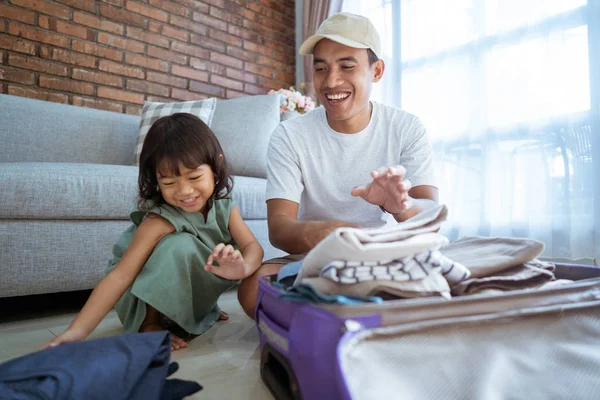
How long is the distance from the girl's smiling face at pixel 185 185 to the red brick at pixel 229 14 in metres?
2.64

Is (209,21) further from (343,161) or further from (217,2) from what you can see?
(343,161)

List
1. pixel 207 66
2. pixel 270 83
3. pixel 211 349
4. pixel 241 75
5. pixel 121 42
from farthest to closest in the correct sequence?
pixel 270 83 < pixel 241 75 < pixel 207 66 < pixel 121 42 < pixel 211 349

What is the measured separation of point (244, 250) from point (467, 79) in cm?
189

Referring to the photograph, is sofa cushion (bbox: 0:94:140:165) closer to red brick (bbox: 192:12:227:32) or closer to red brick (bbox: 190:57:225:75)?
red brick (bbox: 190:57:225:75)

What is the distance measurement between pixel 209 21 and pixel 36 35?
4.10ft

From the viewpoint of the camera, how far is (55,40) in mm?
2576

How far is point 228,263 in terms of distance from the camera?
1013 millimetres

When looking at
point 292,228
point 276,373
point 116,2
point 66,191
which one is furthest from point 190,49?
point 276,373

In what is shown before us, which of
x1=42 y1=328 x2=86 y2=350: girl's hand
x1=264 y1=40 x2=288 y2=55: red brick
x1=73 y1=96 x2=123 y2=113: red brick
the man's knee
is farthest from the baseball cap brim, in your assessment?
x1=264 y1=40 x2=288 y2=55: red brick

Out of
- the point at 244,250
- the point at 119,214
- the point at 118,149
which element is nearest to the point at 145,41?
the point at 118,149

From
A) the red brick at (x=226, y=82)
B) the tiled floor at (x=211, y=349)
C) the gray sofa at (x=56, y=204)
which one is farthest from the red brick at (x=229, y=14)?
the tiled floor at (x=211, y=349)

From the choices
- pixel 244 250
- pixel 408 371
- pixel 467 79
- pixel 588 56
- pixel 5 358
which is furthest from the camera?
pixel 467 79

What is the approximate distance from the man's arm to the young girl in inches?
2.9

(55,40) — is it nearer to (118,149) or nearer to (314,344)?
(118,149)
